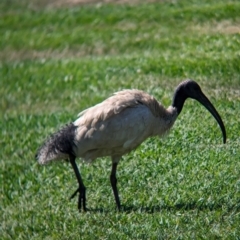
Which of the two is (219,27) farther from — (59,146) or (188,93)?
(59,146)

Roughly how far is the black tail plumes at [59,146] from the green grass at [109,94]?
25.3 inches

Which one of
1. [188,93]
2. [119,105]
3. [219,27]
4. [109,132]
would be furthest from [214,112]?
[219,27]

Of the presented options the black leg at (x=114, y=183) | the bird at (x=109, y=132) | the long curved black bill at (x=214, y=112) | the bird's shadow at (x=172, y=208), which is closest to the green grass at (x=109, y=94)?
the bird's shadow at (x=172, y=208)

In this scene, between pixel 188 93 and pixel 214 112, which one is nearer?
pixel 214 112

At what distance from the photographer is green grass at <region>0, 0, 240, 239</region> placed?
894 centimetres

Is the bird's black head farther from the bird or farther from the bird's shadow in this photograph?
the bird's shadow

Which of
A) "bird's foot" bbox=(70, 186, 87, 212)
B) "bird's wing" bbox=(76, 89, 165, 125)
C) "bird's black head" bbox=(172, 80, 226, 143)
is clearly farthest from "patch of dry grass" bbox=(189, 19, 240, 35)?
"bird's foot" bbox=(70, 186, 87, 212)

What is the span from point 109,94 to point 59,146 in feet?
13.1

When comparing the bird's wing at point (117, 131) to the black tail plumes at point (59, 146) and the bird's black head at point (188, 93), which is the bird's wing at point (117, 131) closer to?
the black tail plumes at point (59, 146)

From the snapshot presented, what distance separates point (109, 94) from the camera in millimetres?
13305

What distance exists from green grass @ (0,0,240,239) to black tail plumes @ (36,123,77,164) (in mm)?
642

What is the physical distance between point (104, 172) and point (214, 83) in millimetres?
2757

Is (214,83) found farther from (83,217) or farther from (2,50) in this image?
(2,50)

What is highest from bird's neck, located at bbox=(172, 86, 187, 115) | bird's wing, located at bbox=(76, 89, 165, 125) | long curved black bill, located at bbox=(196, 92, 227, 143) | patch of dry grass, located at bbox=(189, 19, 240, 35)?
bird's wing, located at bbox=(76, 89, 165, 125)
